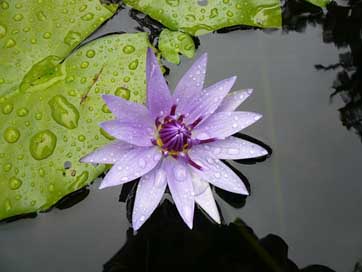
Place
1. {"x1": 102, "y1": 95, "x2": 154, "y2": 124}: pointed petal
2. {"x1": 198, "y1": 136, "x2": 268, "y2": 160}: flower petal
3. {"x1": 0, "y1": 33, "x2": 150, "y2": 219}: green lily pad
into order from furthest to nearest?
{"x1": 0, "y1": 33, "x2": 150, "y2": 219}: green lily pad < {"x1": 198, "y1": 136, "x2": 268, "y2": 160}: flower petal < {"x1": 102, "y1": 95, "x2": 154, "y2": 124}: pointed petal

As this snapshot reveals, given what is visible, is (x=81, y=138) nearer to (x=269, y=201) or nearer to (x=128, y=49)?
(x=128, y=49)

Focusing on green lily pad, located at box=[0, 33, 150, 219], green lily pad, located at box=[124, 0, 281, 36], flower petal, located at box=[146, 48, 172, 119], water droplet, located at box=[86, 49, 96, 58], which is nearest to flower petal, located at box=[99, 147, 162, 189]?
flower petal, located at box=[146, 48, 172, 119]

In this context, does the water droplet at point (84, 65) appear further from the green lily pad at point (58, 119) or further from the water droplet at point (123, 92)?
the water droplet at point (123, 92)

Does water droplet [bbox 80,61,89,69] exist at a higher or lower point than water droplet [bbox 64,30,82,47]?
lower

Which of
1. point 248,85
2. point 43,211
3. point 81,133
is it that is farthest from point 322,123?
point 43,211

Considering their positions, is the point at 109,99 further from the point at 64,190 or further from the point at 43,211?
the point at 43,211

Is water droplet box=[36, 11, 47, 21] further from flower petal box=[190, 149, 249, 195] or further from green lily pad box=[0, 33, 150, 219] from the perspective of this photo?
flower petal box=[190, 149, 249, 195]
